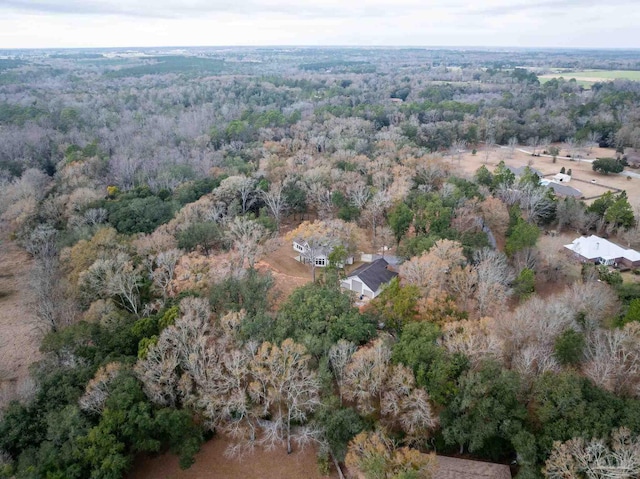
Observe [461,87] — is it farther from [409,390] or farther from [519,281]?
[409,390]

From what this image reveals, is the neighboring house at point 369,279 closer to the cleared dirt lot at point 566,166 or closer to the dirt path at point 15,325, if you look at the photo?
the dirt path at point 15,325

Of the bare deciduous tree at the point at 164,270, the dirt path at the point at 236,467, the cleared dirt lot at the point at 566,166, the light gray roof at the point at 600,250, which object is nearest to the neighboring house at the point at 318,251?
the bare deciduous tree at the point at 164,270

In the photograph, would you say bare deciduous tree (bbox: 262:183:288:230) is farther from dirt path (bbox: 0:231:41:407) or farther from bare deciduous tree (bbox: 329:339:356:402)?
bare deciduous tree (bbox: 329:339:356:402)

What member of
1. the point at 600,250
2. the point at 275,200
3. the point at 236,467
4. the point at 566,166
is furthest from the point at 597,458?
the point at 566,166

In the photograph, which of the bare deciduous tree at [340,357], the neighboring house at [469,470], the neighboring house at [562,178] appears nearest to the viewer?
the neighboring house at [469,470]

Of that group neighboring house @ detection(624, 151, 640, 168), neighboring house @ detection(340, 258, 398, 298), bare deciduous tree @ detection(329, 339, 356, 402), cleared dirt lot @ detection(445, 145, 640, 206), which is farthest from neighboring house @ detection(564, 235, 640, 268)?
neighboring house @ detection(624, 151, 640, 168)

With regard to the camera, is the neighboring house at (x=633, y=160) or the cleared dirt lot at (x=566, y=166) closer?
the cleared dirt lot at (x=566, y=166)
